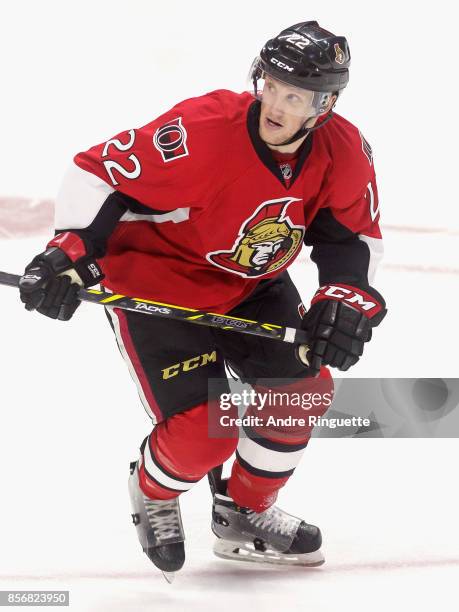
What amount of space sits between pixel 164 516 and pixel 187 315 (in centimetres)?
55

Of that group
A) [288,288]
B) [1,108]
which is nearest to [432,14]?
[1,108]

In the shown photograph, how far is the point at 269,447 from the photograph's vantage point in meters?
2.79

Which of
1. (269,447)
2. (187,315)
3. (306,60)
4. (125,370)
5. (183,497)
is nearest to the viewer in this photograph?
(306,60)

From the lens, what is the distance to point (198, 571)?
2.81m

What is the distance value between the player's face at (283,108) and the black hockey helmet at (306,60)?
0.08ft

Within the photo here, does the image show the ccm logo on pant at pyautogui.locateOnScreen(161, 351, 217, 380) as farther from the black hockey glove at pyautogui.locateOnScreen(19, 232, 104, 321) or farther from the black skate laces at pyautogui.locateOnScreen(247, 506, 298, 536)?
the black skate laces at pyautogui.locateOnScreen(247, 506, 298, 536)

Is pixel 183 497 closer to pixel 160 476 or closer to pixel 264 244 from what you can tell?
pixel 160 476

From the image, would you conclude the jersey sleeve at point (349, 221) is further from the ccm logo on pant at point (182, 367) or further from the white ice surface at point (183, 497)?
the white ice surface at point (183, 497)

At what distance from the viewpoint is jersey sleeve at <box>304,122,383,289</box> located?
8.63ft

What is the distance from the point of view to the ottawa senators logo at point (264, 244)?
2561 millimetres

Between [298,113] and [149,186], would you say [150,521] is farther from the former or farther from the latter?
[298,113]

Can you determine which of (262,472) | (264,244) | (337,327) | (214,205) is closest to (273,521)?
(262,472)

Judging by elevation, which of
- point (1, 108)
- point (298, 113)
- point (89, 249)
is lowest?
point (1, 108)

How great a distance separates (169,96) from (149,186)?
8.05 ft
